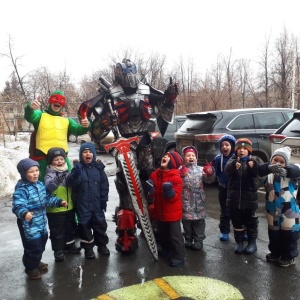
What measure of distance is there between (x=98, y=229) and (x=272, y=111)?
5886 mm

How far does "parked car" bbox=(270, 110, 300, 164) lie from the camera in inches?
199

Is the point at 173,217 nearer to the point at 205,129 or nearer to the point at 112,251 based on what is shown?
the point at 112,251

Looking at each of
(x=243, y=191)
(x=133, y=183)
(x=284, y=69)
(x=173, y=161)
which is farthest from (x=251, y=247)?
(x=284, y=69)

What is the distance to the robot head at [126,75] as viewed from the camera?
423 centimetres

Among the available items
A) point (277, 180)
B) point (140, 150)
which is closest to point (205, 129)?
point (140, 150)

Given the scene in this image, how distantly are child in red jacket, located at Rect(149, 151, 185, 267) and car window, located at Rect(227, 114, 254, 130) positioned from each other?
4.10 metres

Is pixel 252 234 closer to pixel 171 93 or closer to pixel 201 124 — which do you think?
pixel 171 93

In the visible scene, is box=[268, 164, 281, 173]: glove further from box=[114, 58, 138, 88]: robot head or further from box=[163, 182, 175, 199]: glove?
box=[114, 58, 138, 88]: robot head

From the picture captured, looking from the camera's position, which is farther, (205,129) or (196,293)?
(205,129)

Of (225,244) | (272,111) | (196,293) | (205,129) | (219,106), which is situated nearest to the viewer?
(196,293)

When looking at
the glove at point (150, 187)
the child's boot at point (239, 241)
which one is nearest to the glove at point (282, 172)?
the child's boot at point (239, 241)

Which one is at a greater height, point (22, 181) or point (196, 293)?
point (22, 181)

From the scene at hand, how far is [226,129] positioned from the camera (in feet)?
24.1

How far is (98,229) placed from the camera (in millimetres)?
3857
